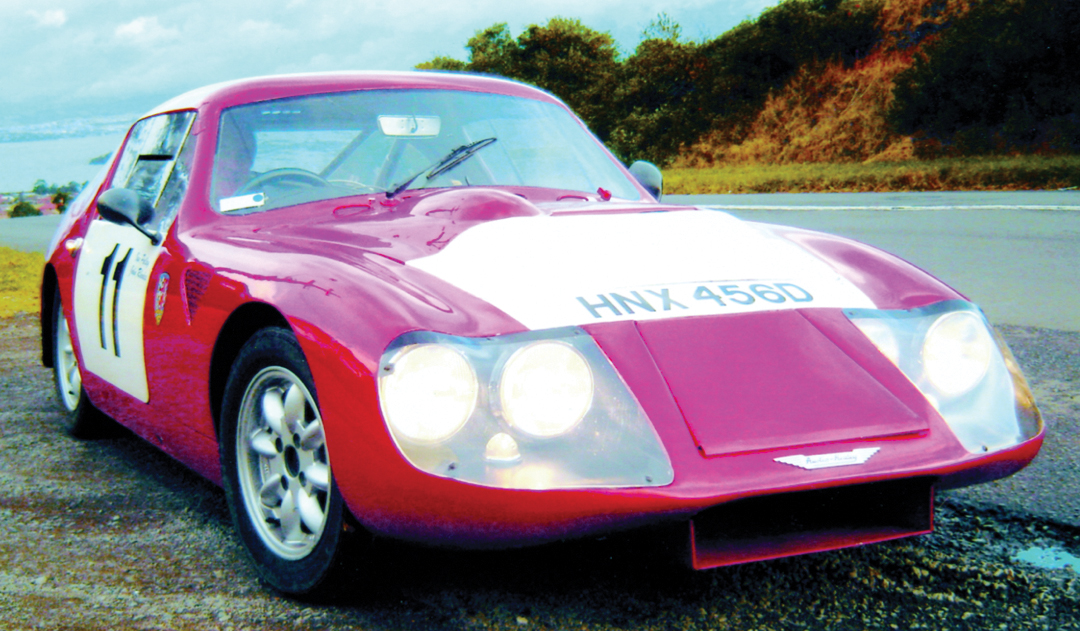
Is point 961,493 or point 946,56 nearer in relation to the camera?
point 961,493

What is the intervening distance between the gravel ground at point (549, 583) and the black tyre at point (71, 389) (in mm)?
958

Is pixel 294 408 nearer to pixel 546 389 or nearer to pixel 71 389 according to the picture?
pixel 546 389

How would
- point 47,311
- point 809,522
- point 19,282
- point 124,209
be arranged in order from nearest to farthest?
point 809,522
point 124,209
point 47,311
point 19,282

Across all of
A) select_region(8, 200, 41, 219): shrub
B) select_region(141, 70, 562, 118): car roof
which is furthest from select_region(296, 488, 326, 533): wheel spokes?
select_region(8, 200, 41, 219): shrub

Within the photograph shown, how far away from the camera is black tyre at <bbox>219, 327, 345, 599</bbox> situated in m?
2.37

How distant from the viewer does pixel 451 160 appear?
346cm

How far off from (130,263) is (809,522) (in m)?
2.30

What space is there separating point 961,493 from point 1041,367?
Result: 2.08m

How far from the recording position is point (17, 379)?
5.71 m

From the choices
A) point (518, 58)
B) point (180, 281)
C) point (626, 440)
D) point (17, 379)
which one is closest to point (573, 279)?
point (626, 440)

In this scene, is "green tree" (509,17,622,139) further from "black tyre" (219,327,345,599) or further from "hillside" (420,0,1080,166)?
"black tyre" (219,327,345,599)

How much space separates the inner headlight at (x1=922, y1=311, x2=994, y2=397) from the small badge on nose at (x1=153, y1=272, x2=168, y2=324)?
6.76 ft

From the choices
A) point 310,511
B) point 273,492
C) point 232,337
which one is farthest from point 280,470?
point 232,337

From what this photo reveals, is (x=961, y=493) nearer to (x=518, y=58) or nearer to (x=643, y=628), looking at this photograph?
(x=643, y=628)
